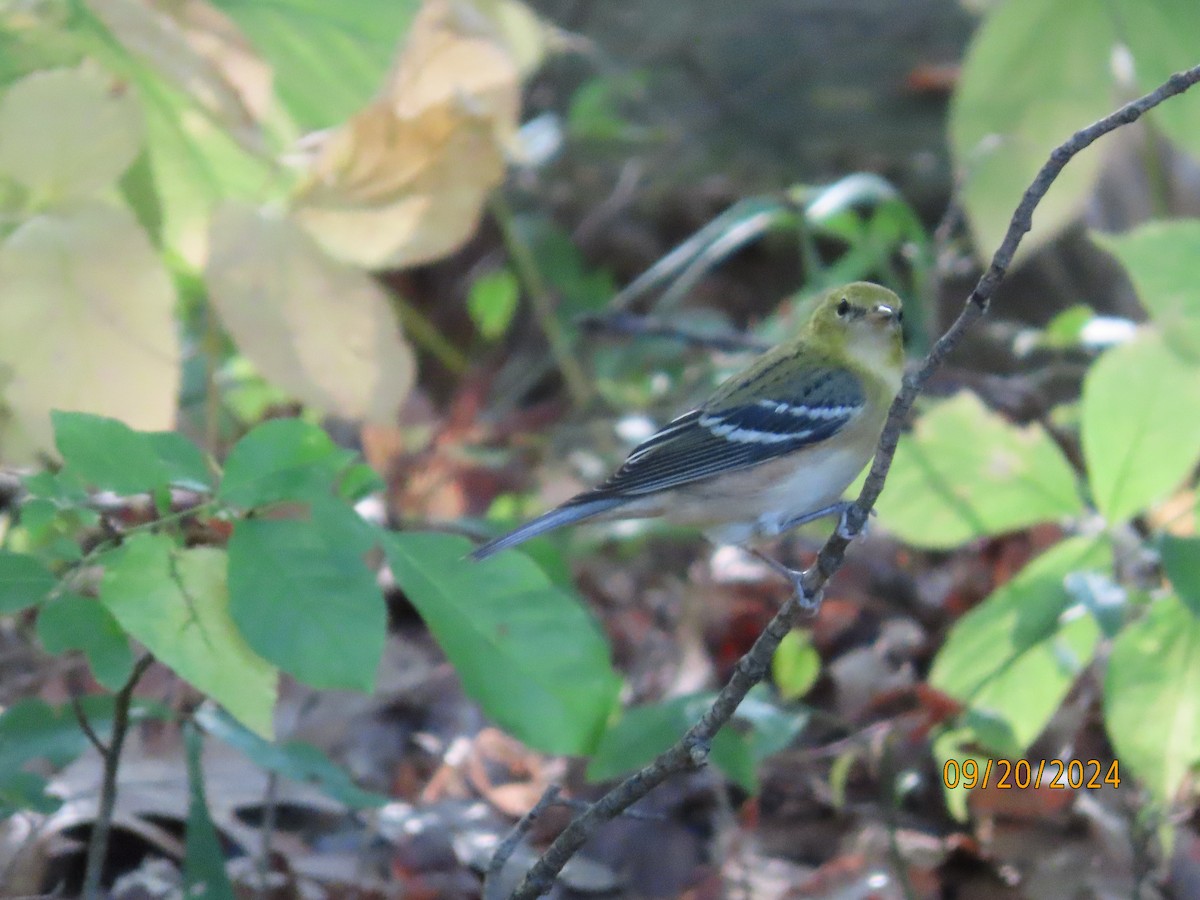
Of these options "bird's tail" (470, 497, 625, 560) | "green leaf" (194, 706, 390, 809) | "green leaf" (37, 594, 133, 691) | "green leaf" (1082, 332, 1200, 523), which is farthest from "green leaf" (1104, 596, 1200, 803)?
"green leaf" (37, 594, 133, 691)

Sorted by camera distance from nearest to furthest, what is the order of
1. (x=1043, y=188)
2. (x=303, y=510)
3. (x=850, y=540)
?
(x=1043, y=188) → (x=850, y=540) → (x=303, y=510)

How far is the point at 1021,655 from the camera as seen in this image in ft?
7.23

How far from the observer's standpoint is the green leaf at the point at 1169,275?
2.18 m

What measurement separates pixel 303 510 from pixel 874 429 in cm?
139

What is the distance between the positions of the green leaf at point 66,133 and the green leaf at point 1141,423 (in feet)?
5.70

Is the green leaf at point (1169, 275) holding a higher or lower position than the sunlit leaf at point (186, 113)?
lower

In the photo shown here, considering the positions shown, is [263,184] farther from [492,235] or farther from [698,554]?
[492,235]

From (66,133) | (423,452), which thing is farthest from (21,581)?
(423,452)

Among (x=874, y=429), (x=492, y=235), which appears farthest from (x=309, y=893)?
(x=492, y=235)

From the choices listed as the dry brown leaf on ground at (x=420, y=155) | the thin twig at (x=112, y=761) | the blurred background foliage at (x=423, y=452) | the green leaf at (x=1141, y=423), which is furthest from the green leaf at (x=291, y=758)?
the green leaf at (x=1141, y=423)

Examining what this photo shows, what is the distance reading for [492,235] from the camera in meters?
6.30

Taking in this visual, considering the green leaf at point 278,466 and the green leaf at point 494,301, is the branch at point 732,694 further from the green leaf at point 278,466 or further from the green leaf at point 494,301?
the green leaf at point 494,301

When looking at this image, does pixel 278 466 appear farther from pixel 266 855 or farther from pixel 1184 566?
pixel 1184 566

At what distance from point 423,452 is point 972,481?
7.02ft
